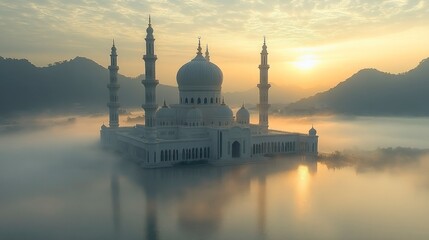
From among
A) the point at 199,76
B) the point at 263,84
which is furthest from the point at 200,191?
the point at 263,84

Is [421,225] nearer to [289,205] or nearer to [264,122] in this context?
[289,205]

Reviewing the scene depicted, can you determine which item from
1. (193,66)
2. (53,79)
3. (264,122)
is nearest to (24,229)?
(193,66)

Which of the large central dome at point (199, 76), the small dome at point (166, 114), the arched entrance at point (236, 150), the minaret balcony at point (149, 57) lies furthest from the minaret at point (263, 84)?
the minaret balcony at point (149, 57)

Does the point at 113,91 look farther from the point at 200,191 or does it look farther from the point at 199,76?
the point at 200,191

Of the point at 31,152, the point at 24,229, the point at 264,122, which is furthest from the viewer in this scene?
the point at 264,122

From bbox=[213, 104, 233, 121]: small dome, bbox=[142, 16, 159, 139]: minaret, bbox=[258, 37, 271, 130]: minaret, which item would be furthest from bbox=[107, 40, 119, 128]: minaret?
bbox=[258, 37, 271, 130]: minaret

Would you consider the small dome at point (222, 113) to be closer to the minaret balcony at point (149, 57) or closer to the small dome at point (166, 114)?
the small dome at point (166, 114)
